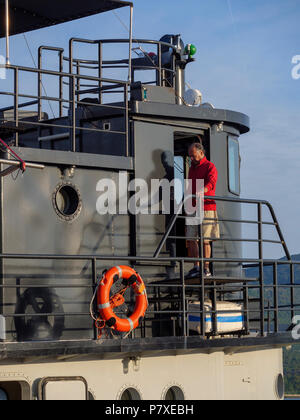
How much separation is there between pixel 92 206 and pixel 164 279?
1.50 m

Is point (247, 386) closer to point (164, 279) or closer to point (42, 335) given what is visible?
point (164, 279)

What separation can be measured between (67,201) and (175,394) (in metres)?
2.90

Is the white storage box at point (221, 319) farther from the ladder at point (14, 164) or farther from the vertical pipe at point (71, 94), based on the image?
the ladder at point (14, 164)

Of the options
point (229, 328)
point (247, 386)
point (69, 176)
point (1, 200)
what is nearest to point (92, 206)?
point (69, 176)

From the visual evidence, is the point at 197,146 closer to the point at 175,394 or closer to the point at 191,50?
the point at 191,50

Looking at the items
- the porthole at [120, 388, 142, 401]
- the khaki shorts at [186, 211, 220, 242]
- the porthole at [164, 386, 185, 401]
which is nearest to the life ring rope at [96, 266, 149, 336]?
the porthole at [120, 388, 142, 401]

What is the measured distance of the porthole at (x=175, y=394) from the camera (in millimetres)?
11492

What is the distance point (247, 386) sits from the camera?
1244cm

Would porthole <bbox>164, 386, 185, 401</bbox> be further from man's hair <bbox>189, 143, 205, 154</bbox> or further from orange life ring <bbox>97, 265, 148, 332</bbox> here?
man's hair <bbox>189, 143, 205, 154</bbox>

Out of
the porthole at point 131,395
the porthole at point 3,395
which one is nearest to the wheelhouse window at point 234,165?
the porthole at point 131,395

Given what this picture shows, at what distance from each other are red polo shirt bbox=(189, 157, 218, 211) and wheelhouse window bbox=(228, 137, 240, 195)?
0.97 meters

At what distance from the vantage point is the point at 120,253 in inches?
478

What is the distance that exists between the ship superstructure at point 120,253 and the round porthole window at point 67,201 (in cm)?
2

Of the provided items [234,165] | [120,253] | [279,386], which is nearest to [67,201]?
[120,253]
